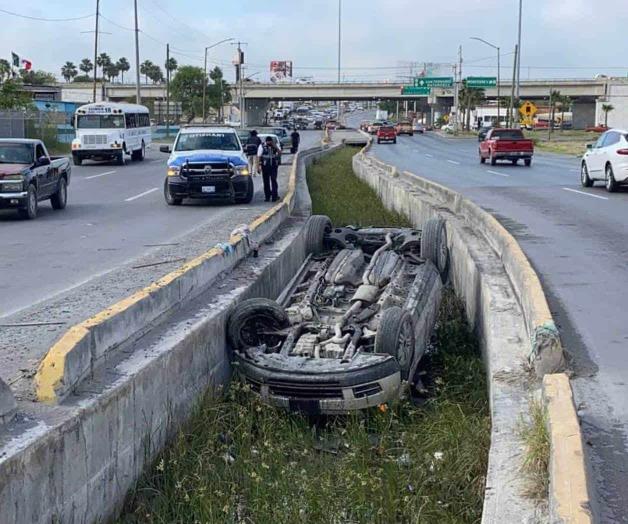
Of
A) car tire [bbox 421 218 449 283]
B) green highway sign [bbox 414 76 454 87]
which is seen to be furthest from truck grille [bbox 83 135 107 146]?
green highway sign [bbox 414 76 454 87]

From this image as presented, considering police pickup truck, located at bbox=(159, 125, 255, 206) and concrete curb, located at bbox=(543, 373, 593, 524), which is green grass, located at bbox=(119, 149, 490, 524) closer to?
concrete curb, located at bbox=(543, 373, 593, 524)

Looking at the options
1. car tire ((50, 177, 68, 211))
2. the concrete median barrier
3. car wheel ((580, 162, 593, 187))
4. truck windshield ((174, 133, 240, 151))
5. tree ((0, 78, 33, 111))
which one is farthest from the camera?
tree ((0, 78, 33, 111))

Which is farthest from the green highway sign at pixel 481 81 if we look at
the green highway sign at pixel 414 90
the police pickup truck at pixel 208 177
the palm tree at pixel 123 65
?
the police pickup truck at pixel 208 177

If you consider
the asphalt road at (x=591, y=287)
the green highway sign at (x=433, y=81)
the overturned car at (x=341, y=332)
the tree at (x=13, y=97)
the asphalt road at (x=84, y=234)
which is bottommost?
the asphalt road at (x=84, y=234)

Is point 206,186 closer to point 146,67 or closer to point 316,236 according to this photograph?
point 316,236

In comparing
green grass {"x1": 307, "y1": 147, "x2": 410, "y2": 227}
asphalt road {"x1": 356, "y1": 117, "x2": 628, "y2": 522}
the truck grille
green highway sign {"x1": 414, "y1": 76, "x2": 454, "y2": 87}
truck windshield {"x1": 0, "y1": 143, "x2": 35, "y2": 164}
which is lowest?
green grass {"x1": 307, "y1": 147, "x2": 410, "y2": 227}

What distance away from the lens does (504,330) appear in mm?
8086

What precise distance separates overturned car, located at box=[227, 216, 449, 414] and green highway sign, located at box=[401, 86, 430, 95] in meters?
116

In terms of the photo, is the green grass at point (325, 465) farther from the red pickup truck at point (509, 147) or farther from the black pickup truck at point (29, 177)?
the red pickup truck at point (509, 147)

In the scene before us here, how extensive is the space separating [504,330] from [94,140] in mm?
35869

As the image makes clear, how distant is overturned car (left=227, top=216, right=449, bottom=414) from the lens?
8.04 metres

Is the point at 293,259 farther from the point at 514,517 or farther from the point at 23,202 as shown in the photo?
the point at 514,517

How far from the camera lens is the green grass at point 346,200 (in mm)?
21938

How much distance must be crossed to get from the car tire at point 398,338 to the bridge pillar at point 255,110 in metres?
127
